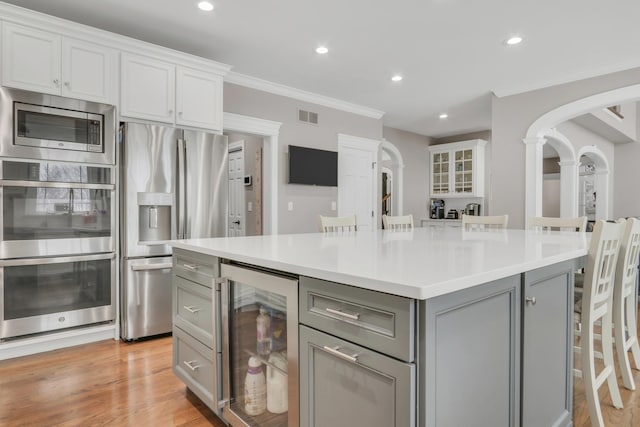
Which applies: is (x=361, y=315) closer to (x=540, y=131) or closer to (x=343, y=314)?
(x=343, y=314)

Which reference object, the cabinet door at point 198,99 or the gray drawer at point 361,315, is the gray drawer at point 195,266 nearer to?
the gray drawer at point 361,315

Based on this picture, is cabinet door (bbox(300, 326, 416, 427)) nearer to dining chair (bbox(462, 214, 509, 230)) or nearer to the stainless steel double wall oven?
the stainless steel double wall oven

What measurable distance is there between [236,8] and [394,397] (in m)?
2.91

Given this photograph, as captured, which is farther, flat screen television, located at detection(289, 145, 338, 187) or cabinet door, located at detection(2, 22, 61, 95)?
flat screen television, located at detection(289, 145, 338, 187)

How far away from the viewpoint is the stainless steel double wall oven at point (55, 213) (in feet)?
8.35

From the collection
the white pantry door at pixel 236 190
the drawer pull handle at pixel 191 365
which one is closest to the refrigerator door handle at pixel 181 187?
the drawer pull handle at pixel 191 365

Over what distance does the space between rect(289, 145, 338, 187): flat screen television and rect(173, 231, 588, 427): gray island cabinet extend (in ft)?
10.9

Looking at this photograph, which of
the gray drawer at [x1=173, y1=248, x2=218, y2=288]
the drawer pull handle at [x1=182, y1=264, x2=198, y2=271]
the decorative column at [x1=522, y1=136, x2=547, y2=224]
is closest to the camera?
the gray drawer at [x1=173, y1=248, x2=218, y2=288]

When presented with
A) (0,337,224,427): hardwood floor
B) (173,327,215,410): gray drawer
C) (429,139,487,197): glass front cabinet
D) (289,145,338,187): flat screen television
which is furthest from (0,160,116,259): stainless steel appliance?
(429,139,487,197): glass front cabinet

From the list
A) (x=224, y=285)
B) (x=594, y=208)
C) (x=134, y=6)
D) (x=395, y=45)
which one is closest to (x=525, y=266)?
(x=224, y=285)

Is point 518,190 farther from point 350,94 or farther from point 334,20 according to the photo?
point 334,20

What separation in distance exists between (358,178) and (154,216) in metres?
3.35

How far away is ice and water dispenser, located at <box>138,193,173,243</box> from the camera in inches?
120

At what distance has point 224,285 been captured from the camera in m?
1.59
